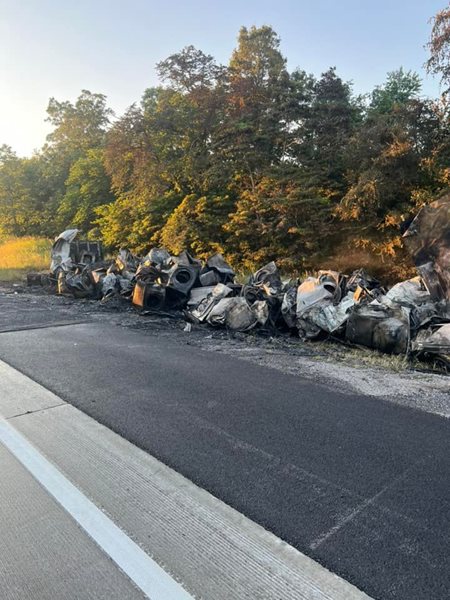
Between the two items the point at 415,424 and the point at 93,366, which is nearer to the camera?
the point at 415,424

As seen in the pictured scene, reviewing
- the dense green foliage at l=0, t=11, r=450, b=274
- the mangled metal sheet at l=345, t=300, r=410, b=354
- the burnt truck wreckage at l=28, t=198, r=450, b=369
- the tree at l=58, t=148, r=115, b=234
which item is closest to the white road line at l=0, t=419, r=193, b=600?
the burnt truck wreckage at l=28, t=198, r=450, b=369

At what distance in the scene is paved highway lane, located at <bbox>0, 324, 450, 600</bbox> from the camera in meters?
1.87

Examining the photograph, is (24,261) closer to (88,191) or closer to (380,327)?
(88,191)

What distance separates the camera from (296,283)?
9352 millimetres

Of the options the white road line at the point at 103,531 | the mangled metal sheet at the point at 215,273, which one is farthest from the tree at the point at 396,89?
the white road line at the point at 103,531

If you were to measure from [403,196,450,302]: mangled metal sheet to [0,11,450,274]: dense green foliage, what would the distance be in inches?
303

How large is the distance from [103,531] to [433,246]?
7183 millimetres

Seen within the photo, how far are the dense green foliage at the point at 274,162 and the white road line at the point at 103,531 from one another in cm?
1473

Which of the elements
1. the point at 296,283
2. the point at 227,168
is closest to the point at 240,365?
the point at 296,283

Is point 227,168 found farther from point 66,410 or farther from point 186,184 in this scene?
point 66,410

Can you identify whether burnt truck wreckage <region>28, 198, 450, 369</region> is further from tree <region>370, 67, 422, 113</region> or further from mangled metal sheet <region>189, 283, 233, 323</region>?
tree <region>370, 67, 422, 113</region>

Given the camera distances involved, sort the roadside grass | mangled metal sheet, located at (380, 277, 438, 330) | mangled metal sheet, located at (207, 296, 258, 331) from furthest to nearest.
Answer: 1. the roadside grass
2. mangled metal sheet, located at (207, 296, 258, 331)
3. mangled metal sheet, located at (380, 277, 438, 330)

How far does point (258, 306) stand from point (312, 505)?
223 inches

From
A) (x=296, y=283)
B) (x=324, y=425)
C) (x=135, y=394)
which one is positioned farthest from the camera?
(x=296, y=283)
